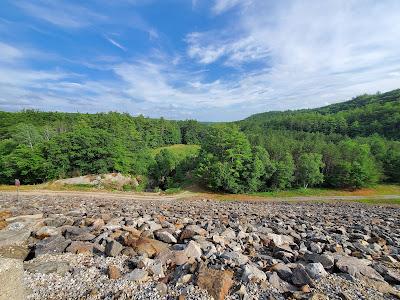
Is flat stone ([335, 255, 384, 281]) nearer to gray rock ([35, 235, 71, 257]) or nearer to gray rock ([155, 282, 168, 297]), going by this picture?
gray rock ([155, 282, 168, 297])

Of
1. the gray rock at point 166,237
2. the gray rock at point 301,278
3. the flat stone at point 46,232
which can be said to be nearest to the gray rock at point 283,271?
the gray rock at point 301,278

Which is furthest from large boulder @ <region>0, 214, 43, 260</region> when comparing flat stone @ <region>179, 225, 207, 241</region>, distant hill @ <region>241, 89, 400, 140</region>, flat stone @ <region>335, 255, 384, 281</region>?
distant hill @ <region>241, 89, 400, 140</region>

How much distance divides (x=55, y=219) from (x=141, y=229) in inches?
156

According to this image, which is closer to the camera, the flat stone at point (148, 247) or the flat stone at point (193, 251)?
the flat stone at point (193, 251)

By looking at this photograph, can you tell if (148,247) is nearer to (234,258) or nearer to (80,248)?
(80,248)

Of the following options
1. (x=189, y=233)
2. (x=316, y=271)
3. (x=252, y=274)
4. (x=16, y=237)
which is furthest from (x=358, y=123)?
(x=16, y=237)

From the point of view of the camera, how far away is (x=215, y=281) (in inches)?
194

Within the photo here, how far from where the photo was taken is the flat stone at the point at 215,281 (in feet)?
15.4

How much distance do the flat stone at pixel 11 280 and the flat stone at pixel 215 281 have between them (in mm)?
3204

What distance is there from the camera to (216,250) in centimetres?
682

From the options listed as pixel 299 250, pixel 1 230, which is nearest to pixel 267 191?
pixel 299 250

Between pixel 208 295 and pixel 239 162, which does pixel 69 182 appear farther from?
pixel 208 295

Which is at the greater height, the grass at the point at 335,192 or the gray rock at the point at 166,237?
the gray rock at the point at 166,237

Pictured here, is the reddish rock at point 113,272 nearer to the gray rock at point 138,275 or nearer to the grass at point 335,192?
the gray rock at point 138,275
